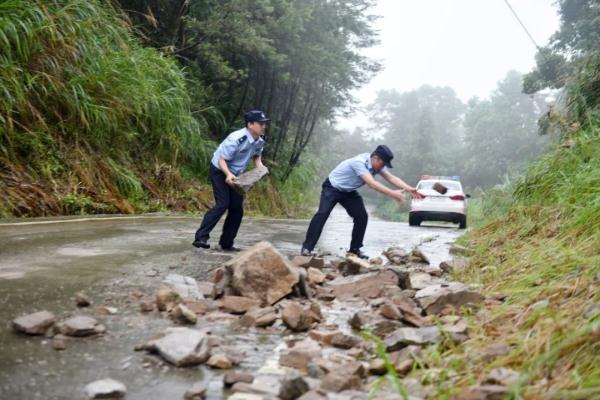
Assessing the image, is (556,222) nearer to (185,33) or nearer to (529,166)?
(529,166)

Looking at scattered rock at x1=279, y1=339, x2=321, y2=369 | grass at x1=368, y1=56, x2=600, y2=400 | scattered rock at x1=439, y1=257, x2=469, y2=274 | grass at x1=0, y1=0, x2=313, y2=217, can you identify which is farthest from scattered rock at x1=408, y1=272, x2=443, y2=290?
grass at x1=0, y1=0, x2=313, y2=217

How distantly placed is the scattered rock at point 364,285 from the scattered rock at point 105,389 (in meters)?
2.21

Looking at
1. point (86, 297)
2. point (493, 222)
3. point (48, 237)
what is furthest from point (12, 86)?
point (493, 222)

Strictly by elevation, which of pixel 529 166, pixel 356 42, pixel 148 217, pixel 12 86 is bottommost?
pixel 148 217

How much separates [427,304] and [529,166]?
4107mm

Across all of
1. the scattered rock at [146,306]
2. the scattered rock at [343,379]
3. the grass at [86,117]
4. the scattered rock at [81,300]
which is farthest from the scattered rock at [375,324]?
the grass at [86,117]

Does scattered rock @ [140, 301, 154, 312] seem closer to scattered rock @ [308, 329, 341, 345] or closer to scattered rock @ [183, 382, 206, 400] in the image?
scattered rock @ [308, 329, 341, 345]

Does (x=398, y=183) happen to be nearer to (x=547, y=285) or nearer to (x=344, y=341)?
(x=547, y=285)

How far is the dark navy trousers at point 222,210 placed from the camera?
6.33 metres

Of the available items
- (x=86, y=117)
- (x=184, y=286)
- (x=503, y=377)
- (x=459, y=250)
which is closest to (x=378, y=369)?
(x=503, y=377)

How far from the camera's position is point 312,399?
2094mm

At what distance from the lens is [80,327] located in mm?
2732

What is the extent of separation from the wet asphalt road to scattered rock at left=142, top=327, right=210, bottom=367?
0.04 m

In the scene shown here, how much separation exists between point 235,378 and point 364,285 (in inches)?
82.1
